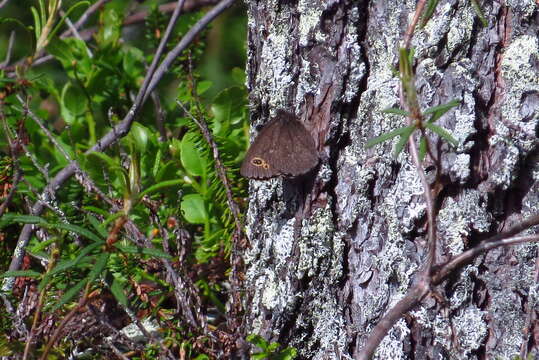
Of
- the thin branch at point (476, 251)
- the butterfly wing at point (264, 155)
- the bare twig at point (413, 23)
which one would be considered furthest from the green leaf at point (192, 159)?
the thin branch at point (476, 251)

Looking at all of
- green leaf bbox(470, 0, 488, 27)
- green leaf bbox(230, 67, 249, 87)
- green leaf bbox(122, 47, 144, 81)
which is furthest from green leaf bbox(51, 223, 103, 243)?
green leaf bbox(122, 47, 144, 81)

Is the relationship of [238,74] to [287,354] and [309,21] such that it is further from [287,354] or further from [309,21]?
[287,354]

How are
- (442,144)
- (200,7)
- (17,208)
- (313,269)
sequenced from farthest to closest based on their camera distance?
(200,7), (17,208), (313,269), (442,144)

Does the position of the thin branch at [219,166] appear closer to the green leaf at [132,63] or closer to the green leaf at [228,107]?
the green leaf at [228,107]

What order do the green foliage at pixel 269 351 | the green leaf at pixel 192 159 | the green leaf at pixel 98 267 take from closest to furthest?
the green leaf at pixel 98 267 < the green foliage at pixel 269 351 < the green leaf at pixel 192 159

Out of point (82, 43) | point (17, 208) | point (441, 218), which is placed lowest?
point (17, 208)

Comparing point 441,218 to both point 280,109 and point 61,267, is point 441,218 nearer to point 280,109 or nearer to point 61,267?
point 280,109

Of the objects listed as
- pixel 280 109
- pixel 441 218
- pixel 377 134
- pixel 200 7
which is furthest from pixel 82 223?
pixel 200 7
